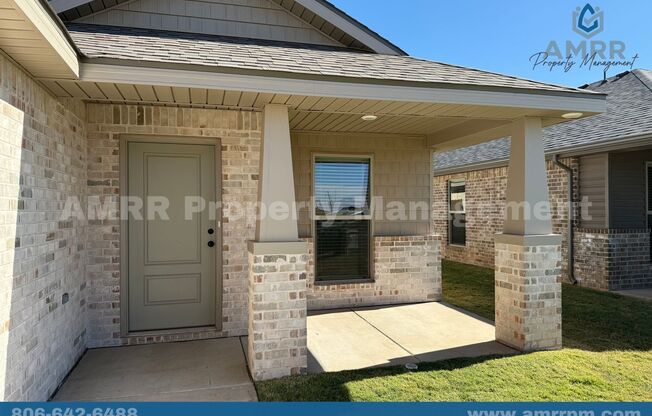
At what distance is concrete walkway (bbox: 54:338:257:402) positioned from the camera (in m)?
3.65

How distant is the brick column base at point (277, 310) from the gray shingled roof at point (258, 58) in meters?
1.70

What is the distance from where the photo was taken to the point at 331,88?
3857mm

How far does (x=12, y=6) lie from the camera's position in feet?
7.13

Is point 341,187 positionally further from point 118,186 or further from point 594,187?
point 594,187

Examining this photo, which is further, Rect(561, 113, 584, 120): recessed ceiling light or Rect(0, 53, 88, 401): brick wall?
Rect(561, 113, 584, 120): recessed ceiling light

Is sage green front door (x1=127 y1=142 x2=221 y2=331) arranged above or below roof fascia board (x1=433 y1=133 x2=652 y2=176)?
below

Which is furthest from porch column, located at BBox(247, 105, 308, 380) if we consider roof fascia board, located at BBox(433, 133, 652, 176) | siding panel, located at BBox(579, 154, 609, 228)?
siding panel, located at BBox(579, 154, 609, 228)

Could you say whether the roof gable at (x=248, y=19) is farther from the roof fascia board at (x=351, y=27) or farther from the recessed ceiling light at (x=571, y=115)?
the recessed ceiling light at (x=571, y=115)

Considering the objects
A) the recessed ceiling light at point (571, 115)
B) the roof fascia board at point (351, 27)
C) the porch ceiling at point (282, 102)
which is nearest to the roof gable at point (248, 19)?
the roof fascia board at point (351, 27)

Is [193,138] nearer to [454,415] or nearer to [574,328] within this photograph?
[454,415]

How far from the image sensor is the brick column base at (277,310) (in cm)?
392

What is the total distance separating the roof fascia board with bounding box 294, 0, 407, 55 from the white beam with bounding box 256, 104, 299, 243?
2.71 m

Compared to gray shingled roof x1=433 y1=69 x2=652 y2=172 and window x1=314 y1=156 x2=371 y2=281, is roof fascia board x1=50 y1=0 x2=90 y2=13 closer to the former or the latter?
window x1=314 y1=156 x2=371 y2=281

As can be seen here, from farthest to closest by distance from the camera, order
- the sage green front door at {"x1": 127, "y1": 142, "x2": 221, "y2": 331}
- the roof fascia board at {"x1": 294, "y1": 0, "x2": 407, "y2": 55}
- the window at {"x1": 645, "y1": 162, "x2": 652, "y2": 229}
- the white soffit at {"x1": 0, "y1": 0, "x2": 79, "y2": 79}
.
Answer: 1. the window at {"x1": 645, "y1": 162, "x2": 652, "y2": 229}
2. the roof fascia board at {"x1": 294, "y1": 0, "x2": 407, "y2": 55}
3. the sage green front door at {"x1": 127, "y1": 142, "x2": 221, "y2": 331}
4. the white soffit at {"x1": 0, "y1": 0, "x2": 79, "y2": 79}
